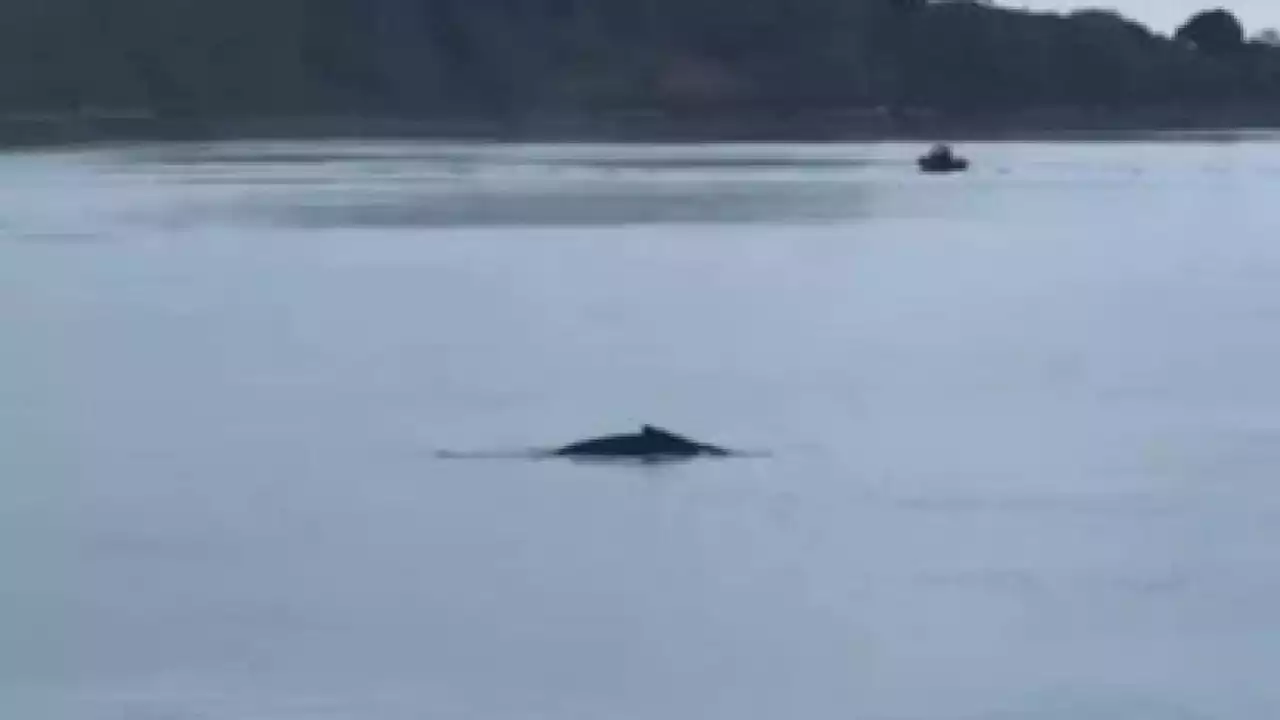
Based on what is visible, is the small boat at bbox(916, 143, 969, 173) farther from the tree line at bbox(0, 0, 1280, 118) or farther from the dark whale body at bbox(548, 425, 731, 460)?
the dark whale body at bbox(548, 425, 731, 460)

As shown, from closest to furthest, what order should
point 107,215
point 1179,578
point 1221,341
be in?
point 1179,578 → point 1221,341 → point 107,215

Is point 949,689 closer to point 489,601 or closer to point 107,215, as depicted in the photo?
point 489,601

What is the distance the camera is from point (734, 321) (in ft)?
85.0

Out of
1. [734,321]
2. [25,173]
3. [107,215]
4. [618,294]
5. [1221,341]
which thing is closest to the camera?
[1221,341]

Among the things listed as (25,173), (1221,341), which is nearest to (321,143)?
(25,173)

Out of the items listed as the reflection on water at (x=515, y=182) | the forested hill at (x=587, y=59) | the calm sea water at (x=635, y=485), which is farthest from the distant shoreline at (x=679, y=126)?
the calm sea water at (x=635, y=485)

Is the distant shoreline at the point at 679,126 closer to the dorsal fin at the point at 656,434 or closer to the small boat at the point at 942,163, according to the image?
the small boat at the point at 942,163

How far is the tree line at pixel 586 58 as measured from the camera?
251ft

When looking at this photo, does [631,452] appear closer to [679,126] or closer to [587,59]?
[587,59]

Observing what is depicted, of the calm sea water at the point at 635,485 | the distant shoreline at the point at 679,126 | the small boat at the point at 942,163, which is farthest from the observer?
the distant shoreline at the point at 679,126

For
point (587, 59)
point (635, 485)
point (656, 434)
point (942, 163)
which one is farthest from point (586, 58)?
point (635, 485)

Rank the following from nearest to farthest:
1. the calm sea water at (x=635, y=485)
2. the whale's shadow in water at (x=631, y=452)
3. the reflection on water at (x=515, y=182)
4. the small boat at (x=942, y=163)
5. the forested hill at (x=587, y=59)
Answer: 1. the calm sea water at (x=635, y=485)
2. the whale's shadow in water at (x=631, y=452)
3. the reflection on water at (x=515, y=182)
4. the small boat at (x=942, y=163)
5. the forested hill at (x=587, y=59)

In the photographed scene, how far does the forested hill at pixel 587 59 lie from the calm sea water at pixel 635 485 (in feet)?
137

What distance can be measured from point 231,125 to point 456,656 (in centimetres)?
6629
